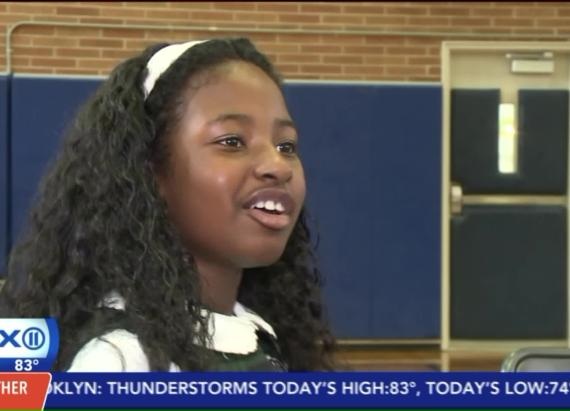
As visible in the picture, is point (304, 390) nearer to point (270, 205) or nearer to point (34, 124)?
point (270, 205)

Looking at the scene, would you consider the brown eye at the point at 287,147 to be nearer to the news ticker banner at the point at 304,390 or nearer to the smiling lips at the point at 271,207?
the smiling lips at the point at 271,207

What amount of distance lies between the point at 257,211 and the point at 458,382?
8.1 inches

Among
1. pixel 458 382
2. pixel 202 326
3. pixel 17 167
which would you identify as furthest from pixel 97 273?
pixel 17 167

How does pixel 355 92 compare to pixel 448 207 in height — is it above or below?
above

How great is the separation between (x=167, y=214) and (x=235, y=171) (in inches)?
2.8

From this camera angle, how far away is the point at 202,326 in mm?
584

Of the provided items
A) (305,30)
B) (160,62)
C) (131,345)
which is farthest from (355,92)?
(131,345)

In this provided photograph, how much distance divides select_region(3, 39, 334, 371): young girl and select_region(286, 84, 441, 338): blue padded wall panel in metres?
3.47

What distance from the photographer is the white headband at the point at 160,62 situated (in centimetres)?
63

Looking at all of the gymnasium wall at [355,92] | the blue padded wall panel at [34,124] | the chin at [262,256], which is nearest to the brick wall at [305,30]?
the gymnasium wall at [355,92]

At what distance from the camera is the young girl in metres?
0.54

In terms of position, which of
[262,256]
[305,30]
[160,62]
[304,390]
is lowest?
[304,390]

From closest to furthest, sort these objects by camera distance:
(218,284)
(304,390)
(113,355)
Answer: (304,390)
(113,355)
(218,284)

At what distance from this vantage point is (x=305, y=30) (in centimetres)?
424
